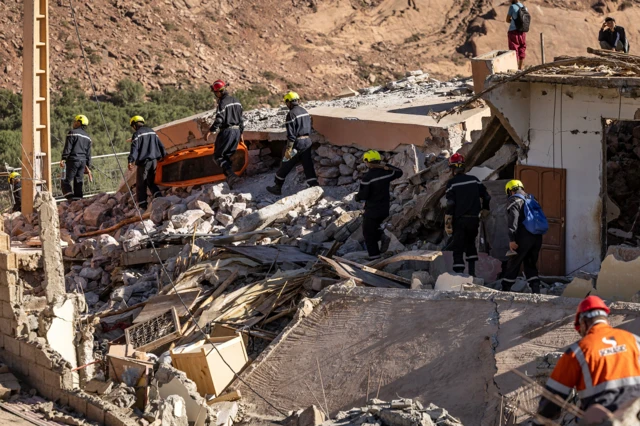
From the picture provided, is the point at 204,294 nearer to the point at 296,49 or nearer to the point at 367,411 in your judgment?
the point at 367,411

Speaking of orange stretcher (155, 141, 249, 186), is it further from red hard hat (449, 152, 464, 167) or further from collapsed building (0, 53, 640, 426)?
red hard hat (449, 152, 464, 167)

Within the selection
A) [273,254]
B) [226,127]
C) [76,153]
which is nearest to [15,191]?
[76,153]

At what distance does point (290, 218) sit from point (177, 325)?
11.6ft

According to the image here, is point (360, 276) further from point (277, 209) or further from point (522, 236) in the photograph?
point (277, 209)

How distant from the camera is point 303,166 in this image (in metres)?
16.2

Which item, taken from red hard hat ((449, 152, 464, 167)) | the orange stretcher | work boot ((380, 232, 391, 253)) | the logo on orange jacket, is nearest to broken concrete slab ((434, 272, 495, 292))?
red hard hat ((449, 152, 464, 167))

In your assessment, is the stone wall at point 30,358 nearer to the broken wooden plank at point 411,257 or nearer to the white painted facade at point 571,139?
the broken wooden plank at point 411,257

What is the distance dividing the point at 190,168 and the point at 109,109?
17872 millimetres

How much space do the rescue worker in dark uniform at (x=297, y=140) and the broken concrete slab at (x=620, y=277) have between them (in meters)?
5.95

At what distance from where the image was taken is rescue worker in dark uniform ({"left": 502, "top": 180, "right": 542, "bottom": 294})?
1150 cm

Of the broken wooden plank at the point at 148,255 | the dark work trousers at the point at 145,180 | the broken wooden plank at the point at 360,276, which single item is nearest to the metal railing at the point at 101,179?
the dark work trousers at the point at 145,180

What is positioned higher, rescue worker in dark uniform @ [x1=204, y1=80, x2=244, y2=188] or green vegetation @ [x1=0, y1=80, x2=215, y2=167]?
rescue worker in dark uniform @ [x1=204, y1=80, x2=244, y2=188]

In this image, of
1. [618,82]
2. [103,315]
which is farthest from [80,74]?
[618,82]

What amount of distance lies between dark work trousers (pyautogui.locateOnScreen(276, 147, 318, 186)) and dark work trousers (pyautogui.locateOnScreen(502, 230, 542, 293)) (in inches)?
190
